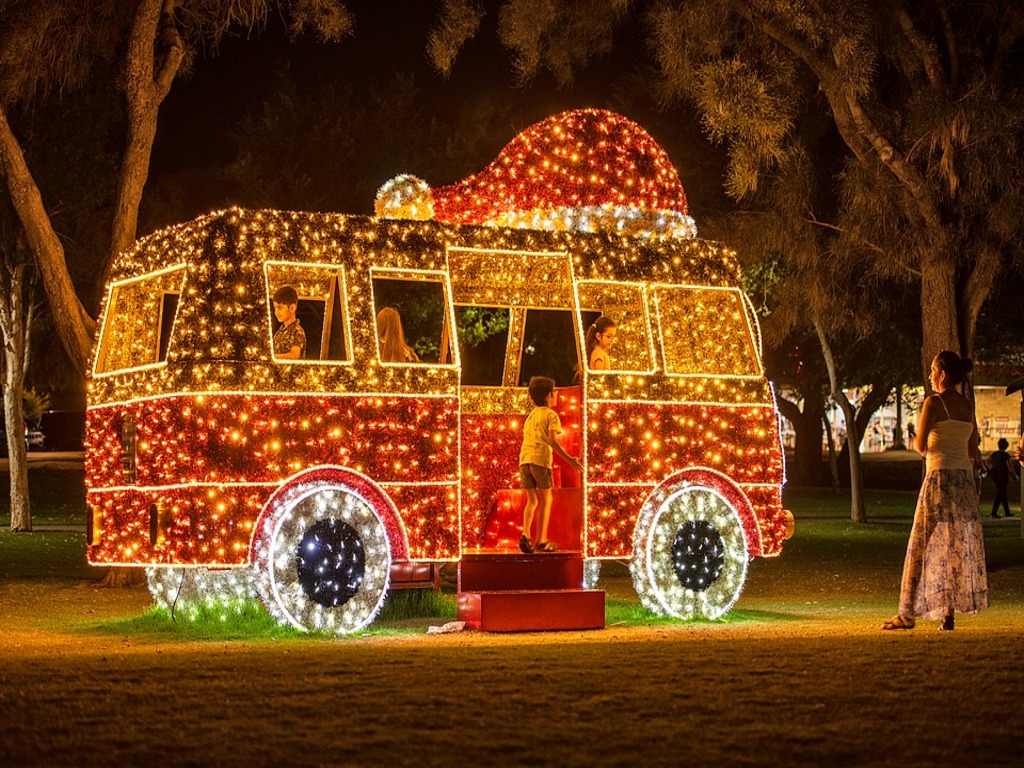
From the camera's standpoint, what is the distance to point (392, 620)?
46.6 ft

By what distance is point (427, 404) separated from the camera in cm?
1282

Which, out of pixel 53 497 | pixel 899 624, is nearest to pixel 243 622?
pixel 899 624

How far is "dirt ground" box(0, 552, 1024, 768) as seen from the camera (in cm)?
716

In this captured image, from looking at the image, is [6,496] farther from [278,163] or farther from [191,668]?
[191,668]

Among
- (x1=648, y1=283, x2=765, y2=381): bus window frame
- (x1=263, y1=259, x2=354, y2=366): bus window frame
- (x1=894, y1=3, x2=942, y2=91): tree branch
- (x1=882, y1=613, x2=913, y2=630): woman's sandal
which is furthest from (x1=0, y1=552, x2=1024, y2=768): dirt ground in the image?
(x1=894, y1=3, x2=942, y2=91): tree branch

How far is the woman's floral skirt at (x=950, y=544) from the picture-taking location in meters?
12.4

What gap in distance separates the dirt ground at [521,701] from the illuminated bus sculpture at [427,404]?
1.05 m

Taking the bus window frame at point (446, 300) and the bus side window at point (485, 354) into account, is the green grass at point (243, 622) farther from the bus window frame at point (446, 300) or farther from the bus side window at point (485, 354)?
the bus side window at point (485, 354)

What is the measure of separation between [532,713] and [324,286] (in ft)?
23.2

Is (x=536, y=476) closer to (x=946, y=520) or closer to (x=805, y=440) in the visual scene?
(x=946, y=520)

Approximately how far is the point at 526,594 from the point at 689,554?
2053mm

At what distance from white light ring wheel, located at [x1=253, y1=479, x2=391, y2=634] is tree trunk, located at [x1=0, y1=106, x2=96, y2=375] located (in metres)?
6.21

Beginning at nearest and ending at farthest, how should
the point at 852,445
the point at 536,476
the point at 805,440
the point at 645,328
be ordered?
the point at 536,476 → the point at 645,328 → the point at 852,445 → the point at 805,440

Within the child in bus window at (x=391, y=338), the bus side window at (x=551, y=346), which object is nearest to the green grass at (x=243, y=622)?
the child in bus window at (x=391, y=338)
